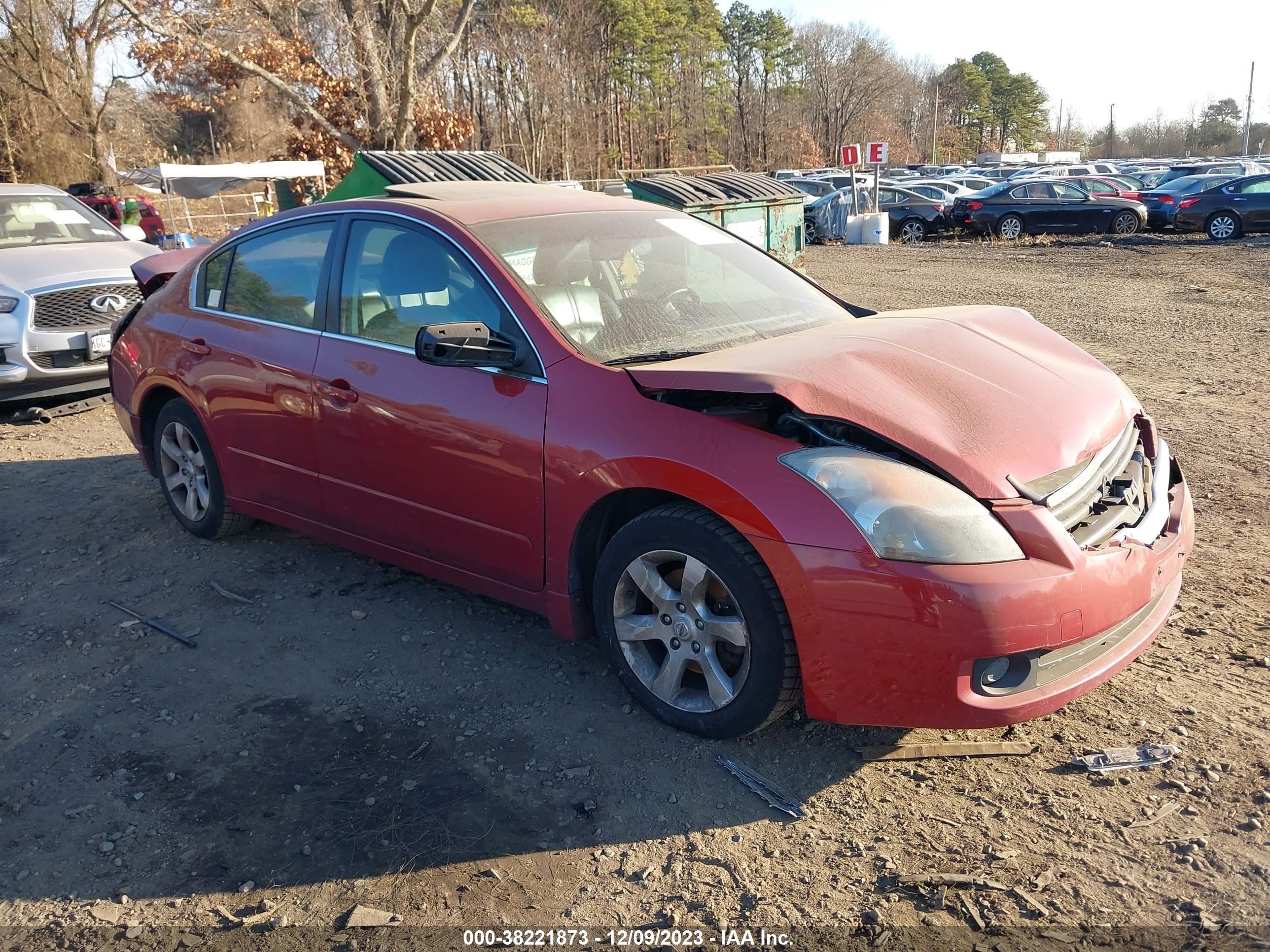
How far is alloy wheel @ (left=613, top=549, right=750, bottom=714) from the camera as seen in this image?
3041 millimetres

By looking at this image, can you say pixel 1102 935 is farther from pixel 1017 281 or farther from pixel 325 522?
pixel 1017 281

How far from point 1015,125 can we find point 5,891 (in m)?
109

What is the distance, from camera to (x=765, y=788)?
9.79ft

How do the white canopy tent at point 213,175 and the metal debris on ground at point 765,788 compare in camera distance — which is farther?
the white canopy tent at point 213,175

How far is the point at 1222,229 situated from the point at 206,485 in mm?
22809

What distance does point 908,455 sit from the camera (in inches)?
113

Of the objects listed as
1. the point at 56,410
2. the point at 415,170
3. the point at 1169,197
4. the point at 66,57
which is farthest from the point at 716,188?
the point at 66,57

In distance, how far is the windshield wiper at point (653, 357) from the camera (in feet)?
11.2

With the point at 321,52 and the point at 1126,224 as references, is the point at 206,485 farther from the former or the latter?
the point at 321,52

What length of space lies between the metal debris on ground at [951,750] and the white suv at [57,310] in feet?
24.5

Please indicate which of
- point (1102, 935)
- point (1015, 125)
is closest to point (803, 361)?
point (1102, 935)

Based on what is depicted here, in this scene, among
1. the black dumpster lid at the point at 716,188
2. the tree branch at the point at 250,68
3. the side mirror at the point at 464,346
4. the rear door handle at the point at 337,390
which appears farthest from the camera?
the tree branch at the point at 250,68

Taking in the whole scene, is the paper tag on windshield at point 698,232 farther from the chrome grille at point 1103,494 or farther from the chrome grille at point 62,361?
the chrome grille at point 62,361

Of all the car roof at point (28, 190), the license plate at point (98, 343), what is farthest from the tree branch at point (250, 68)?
the license plate at point (98, 343)
